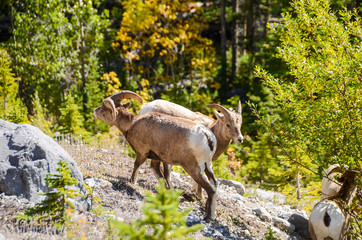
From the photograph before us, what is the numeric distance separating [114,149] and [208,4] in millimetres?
15334

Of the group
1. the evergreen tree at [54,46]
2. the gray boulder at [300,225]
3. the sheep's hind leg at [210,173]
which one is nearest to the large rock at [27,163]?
the sheep's hind leg at [210,173]

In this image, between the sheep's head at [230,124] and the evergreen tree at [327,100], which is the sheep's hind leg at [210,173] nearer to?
the sheep's head at [230,124]

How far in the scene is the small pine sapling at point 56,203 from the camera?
4.92 meters

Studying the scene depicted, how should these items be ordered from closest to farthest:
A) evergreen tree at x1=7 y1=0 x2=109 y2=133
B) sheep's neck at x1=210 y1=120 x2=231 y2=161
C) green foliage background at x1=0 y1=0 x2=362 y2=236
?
green foliage background at x1=0 y1=0 x2=362 y2=236, sheep's neck at x1=210 y1=120 x2=231 y2=161, evergreen tree at x1=7 y1=0 x2=109 y2=133

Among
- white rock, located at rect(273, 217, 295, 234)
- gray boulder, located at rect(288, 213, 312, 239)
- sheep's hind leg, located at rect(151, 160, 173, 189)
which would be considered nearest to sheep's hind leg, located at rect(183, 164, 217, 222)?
sheep's hind leg, located at rect(151, 160, 173, 189)

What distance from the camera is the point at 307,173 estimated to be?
444 inches

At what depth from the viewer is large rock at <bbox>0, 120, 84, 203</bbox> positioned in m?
5.69

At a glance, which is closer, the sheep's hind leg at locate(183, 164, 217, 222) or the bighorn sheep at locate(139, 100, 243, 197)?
the sheep's hind leg at locate(183, 164, 217, 222)

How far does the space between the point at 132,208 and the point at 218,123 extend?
2.51 m

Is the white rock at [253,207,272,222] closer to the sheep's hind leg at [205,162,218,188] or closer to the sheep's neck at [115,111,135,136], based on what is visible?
the sheep's hind leg at [205,162,218,188]

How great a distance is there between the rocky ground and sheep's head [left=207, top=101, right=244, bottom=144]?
4.90 ft

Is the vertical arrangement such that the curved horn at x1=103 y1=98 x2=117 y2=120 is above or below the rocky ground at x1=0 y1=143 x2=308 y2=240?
above

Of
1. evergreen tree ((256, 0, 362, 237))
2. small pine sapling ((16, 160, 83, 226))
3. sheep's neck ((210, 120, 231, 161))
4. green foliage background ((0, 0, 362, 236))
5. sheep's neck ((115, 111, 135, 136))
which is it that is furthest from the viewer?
sheep's neck ((210, 120, 231, 161))

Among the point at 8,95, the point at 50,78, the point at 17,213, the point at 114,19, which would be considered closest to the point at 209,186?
the point at 17,213
